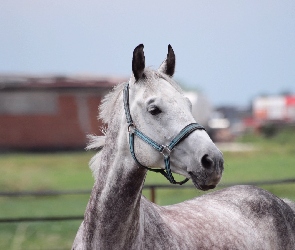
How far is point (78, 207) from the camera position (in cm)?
1731

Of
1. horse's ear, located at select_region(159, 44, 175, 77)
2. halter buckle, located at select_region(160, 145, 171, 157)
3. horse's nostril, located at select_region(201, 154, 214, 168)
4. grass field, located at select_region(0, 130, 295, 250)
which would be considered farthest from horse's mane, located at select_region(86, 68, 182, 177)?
grass field, located at select_region(0, 130, 295, 250)

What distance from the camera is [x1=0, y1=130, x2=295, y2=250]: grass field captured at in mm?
12258

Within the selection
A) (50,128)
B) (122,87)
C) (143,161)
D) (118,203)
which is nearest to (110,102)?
(122,87)

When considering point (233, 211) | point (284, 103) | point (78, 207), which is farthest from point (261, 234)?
point (284, 103)

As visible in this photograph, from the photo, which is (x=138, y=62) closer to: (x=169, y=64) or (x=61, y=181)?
(x=169, y=64)

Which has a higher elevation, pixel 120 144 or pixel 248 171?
pixel 120 144

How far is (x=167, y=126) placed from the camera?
3.86m

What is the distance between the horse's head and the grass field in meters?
2.05

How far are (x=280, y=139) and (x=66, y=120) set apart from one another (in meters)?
14.8

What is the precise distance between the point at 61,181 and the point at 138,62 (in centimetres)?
2004

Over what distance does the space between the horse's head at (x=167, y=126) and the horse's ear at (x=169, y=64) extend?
134 millimetres

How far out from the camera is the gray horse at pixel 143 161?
3.78 metres

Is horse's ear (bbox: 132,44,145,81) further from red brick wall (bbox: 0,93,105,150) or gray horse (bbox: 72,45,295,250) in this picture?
red brick wall (bbox: 0,93,105,150)

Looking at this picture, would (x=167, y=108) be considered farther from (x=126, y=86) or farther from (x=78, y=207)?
(x=78, y=207)
